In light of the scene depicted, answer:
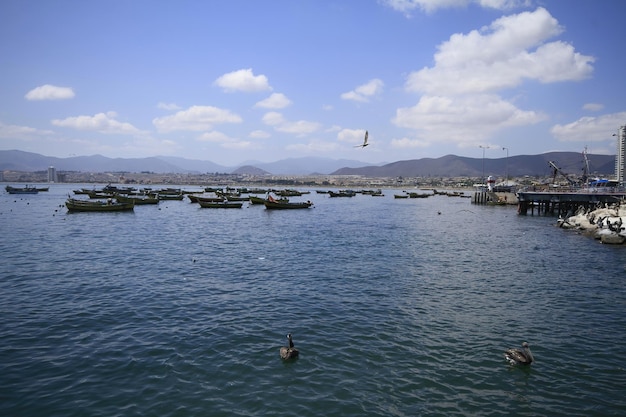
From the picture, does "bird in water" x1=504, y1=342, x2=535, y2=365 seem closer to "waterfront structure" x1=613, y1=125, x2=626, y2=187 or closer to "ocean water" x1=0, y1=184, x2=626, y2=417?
"ocean water" x1=0, y1=184, x2=626, y2=417

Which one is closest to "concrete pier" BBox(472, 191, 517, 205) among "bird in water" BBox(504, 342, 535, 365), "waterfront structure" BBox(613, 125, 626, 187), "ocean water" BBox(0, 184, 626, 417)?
"waterfront structure" BBox(613, 125, 626, 187)

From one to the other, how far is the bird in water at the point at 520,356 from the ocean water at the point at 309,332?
0.96 feet

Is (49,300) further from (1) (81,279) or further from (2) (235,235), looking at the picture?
(2) (235,235)

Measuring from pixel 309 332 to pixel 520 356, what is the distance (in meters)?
7.17

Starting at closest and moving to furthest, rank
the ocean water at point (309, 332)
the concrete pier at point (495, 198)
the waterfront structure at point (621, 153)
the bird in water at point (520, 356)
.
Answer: the ocean water at point (309, 332) < the bird in water at point (520, 356) < the concrete pier at point (495, 198) < the waterfront structure at point (621, 153)

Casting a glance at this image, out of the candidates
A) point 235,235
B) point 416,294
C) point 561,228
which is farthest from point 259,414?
point 561,228

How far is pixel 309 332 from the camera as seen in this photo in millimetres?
15266

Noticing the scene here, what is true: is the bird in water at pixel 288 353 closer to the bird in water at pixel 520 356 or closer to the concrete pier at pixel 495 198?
the bird in water at pixel 520 356

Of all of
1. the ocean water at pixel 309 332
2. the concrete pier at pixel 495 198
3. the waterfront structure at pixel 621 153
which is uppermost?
the waterfront structure at pixel 621 153

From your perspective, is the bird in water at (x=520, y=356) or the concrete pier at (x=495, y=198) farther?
the concrete pier at (x=495, y=198)

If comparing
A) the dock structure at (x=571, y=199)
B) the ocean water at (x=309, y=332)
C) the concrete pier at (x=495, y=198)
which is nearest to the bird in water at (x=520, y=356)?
the ocean water at (x=309, y=332)

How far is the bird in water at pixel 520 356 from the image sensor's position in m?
12.7

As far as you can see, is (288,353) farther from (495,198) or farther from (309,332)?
(495,198)

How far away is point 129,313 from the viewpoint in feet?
56.2
